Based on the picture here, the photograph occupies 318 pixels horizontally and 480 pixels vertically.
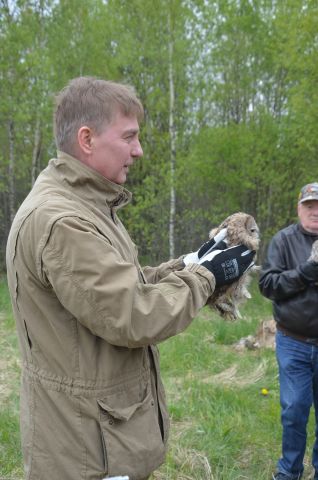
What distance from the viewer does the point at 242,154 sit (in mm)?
12406

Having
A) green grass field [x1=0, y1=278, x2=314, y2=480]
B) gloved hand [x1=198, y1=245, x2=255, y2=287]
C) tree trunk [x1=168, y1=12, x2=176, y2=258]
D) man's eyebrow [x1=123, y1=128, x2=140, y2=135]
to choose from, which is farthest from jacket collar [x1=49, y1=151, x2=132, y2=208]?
tree trunk [x1=168, y1=12, x2=176, y2=258]

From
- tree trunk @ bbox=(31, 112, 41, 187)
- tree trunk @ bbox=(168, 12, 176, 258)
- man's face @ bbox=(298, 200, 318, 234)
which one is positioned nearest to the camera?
man's face @ bbox=(298, 200, 318, 234)

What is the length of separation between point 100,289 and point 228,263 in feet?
2.11

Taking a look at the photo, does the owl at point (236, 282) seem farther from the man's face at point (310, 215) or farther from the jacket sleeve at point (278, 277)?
the man's face at point (310, 215)

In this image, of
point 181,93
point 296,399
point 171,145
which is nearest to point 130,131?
point 296,399

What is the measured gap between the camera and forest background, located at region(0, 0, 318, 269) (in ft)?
42.0

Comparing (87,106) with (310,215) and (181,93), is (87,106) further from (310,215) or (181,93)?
(181,93)

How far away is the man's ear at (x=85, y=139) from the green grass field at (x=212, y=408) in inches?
105

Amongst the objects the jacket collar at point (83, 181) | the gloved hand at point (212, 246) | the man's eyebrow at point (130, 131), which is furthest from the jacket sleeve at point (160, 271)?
the man's eyebrow at point (130, 131)

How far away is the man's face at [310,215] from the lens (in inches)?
134

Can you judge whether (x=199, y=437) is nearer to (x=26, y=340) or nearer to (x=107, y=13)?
(x=26, y=340)

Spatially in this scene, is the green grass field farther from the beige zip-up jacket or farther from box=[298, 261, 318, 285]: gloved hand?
the beige zip-up jacket

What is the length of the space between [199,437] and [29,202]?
3024 mm

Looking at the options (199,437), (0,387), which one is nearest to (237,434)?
A: (199,437)
